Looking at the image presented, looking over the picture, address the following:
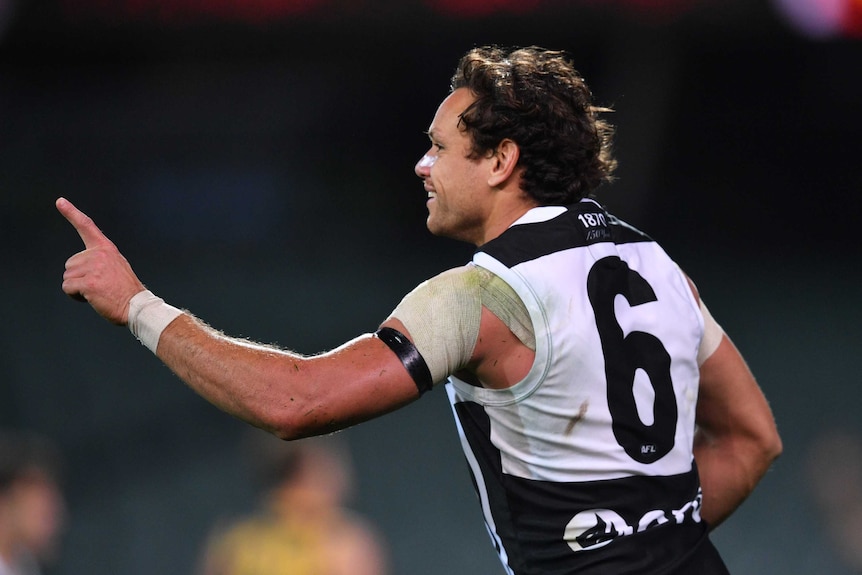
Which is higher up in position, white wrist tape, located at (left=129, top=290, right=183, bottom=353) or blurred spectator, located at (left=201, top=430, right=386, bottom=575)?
white wrist tape, located at (left=129, top=290, right=183, bottom=353)

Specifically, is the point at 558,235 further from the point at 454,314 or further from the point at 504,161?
the point at 454,314

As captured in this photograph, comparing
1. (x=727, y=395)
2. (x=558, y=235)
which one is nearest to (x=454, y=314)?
(x=558, y=235)

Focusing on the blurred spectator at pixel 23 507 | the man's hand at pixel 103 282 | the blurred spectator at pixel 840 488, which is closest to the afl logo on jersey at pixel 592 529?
the man's hand at pixel 103 282

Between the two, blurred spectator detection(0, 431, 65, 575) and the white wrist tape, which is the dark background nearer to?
blurred spectator detection(0, 431, 65, 575)

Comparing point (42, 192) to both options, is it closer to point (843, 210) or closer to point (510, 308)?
point (843, 210)

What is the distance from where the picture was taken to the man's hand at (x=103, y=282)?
2551 mm

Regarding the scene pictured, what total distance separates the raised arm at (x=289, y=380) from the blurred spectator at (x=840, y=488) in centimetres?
559

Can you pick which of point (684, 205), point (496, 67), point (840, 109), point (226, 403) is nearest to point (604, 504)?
point (226, 403)

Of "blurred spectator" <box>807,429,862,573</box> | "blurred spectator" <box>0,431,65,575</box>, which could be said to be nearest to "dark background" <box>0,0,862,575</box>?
"blurred spectator" <box>807,429,862,573</box>

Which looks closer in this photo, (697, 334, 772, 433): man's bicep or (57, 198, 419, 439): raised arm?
(57, 198, 419, 439): raised arm

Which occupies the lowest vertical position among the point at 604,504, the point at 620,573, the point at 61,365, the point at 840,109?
the point at 61,365

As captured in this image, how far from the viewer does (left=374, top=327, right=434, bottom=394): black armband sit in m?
2.41

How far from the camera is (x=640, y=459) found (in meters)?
2.64

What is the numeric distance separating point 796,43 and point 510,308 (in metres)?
6.26
